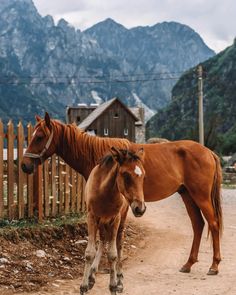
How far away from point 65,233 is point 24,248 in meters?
1.17

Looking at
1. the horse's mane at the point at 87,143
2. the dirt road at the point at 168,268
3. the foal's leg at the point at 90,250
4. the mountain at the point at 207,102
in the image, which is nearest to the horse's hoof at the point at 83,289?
the foal's leg at the point at 90,250

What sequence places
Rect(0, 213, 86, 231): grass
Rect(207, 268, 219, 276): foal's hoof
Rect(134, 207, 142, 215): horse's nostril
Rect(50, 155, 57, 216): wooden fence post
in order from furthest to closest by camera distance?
Rect(50, 155, 57, 216): wooden fence post
Rect(0, 213, 86, 231): grass
Rect(207, 268, 219, 276): foal's hoof
Rect(134, 207, 142, 215): horse's nostril

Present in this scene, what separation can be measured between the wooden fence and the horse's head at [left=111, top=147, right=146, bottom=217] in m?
Result: 4.30

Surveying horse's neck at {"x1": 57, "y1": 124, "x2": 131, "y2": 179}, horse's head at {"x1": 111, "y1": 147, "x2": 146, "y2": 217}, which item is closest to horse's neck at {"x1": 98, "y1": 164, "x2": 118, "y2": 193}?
horse's head at {"x1": 111, "y1": 147, "x2": 146, "y2": 217}

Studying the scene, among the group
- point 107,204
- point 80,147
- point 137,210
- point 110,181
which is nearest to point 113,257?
point 107,204

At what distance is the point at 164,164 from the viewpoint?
7.79 meters

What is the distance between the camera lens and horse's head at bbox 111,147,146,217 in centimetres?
520

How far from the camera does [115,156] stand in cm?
554

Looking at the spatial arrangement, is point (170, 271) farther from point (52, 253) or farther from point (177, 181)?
point (52, 253)

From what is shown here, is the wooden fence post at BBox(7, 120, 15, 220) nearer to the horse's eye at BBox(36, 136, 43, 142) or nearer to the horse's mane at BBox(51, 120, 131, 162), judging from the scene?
the horse's eye at BBox(36, 136, 43, 142)

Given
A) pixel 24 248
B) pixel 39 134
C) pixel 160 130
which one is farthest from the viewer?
pixel 160 130

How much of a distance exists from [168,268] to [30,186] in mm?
3380

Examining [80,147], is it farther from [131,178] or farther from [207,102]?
[207,102]

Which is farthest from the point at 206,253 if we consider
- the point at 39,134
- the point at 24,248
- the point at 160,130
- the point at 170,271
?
the point at 160,130
